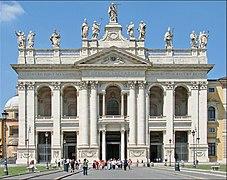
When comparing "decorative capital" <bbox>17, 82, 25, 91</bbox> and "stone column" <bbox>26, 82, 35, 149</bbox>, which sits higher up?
"decorative capital" <bbox>17, 82, 25, 91</bbox>

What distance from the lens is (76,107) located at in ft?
313

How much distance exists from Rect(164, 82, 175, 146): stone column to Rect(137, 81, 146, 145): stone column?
3734mm

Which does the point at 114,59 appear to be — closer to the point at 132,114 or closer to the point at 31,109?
the point at 132,114

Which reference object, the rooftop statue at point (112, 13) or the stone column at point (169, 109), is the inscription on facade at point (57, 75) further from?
the stone column at point (169, 109)

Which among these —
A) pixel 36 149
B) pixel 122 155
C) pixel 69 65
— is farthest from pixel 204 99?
pixel 36 149

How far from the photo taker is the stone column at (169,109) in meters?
90.9

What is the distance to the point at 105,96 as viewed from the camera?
9362 cm

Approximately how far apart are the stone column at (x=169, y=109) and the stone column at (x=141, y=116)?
3.73 m

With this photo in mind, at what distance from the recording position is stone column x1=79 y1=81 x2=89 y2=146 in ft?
294

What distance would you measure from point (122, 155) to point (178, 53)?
742 inches

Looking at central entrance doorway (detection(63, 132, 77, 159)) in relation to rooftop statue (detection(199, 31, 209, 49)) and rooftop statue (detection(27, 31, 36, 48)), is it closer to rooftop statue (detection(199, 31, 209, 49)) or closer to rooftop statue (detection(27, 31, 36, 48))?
rooftop statue (detection(27, 31, 36, 48))

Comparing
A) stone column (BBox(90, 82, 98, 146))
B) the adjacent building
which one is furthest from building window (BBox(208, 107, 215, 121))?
stone column (BBox(90, 82, 98, 146))

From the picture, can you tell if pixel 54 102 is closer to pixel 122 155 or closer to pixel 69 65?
pixel 69 65

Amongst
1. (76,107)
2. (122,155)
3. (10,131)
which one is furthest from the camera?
(10,131)
